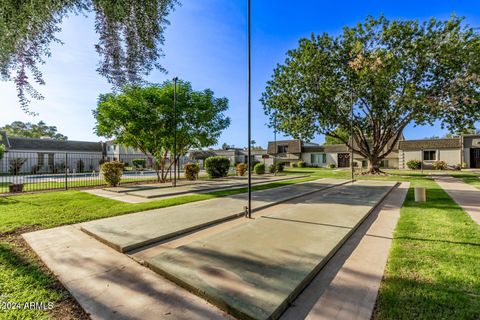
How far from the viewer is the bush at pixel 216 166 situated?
18328 mm

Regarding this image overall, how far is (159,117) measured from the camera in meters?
12.6

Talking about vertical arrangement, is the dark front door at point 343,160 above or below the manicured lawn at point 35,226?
above

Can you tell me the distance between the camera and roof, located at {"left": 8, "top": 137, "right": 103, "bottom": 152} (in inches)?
1033

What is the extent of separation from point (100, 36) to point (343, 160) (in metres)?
40.5

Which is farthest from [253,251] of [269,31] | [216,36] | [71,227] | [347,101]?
[347,101]

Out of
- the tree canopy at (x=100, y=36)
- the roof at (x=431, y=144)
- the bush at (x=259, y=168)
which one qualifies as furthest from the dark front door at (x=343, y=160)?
the tree canopy at (x=100, y=36)

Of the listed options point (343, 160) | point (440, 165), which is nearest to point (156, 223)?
point (440, 165)

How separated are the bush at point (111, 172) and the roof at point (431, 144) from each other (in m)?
35.9

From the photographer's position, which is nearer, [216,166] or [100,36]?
[100,36]

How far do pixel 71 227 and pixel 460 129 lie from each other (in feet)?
80.6

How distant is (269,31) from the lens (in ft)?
34.2

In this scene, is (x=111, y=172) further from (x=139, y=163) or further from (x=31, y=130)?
(x=31, y=130)

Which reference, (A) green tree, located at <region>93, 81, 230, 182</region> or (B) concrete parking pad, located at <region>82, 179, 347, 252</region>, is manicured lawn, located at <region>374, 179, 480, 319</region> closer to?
(B) concrete parking pad, located at <region>82, 179, 347, 252</region>

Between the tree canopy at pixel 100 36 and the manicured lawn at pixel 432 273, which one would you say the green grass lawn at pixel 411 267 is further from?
the tree canopy at pixel 100 36
